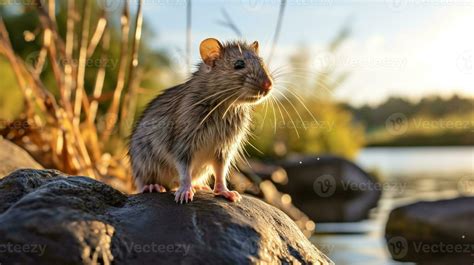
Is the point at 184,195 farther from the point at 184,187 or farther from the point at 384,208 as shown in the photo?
the point at 384,208

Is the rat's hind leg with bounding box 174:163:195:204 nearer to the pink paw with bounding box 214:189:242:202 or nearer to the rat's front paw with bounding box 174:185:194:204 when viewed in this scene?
the rat's front paw with bounding box 174:185:194:204

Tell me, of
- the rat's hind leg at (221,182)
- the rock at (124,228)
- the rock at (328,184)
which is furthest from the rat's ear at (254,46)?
the rock at (328,184)

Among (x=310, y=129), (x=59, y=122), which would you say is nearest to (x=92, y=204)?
(x=59, y=122)

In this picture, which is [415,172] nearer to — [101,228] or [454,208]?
[454,208]

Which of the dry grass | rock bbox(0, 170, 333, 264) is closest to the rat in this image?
rock bbox(0, 170, 333, 264)

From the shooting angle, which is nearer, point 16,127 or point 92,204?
point 92,204

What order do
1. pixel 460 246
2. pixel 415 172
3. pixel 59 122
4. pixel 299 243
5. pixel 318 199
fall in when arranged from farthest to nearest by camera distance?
1. pixel 415 172
2. pixel 318 199
3. pixel 460 246
4. pixel 59 122
5. pixel 299 243
